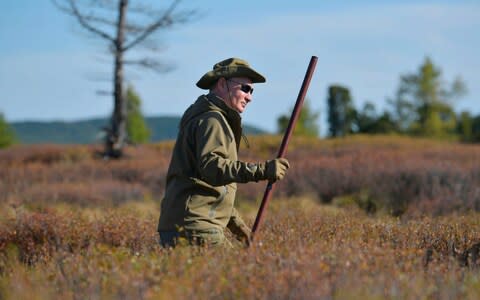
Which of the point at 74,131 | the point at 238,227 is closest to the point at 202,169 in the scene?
the point at 238,227

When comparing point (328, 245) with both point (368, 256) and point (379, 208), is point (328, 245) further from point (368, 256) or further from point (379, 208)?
point (379, 208)

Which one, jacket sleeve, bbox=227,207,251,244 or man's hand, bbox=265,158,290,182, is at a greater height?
man's hand, bbox=265,158,290,182

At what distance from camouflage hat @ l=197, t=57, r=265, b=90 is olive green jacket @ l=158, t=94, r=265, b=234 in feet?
0.44

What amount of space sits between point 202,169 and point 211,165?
0.24ft

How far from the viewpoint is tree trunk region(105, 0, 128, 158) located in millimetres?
22766

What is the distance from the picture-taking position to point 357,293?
156 inches

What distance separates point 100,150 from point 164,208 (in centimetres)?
1987

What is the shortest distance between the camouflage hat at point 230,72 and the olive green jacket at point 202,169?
0.13 meters

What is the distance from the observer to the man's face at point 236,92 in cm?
572

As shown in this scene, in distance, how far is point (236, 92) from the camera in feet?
18.8

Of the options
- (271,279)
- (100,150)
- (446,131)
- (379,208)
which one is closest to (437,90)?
(446,131)

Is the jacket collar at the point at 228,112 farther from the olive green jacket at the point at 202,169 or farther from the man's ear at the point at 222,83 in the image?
the man's ear at the point at 222,83

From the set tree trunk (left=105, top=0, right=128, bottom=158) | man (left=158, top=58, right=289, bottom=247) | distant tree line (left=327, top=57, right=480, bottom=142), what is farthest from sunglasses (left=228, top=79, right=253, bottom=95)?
distant tree line (left=327, top=57, right=480, bottom=142)

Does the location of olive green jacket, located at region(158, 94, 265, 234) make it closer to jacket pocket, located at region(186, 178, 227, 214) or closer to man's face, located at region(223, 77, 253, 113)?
jacket pocket, located at region(186, 178, 227, 214)
